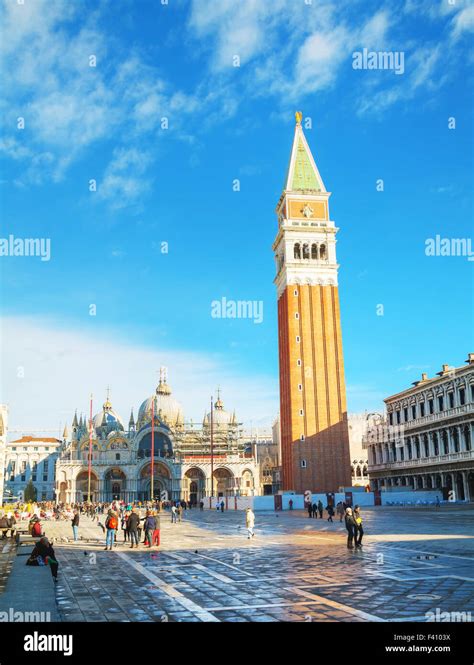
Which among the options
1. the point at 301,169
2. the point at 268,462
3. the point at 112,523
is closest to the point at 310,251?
the point at 301,169

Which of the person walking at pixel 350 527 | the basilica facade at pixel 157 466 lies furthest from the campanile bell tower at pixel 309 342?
the person walking at pixel 350 527

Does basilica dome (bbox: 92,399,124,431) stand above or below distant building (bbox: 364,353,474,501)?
above

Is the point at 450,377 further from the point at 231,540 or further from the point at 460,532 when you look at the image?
the point at 231,540

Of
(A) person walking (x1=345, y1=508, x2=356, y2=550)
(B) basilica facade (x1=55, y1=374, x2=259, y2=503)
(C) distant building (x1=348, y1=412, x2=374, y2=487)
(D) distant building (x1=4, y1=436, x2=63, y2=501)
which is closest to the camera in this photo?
(A) person walking (x1=345, y1=508, x2=356, y2=550)

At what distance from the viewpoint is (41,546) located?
15.4m

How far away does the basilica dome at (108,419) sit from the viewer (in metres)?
104

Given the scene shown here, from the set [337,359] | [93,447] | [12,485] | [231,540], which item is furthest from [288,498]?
[12,485]

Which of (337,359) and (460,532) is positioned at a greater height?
(337,359)

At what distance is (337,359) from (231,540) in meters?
44.6

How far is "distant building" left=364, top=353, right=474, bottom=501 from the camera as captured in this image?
4825cm

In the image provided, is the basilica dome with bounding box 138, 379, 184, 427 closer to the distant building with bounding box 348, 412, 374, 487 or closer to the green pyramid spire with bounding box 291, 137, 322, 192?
the distant building with bounding box 348, 412, 374, 487

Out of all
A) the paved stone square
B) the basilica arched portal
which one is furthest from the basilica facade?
the paved stone square

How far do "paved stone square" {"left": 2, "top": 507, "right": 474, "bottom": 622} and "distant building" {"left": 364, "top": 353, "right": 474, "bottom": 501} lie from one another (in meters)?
29.0
